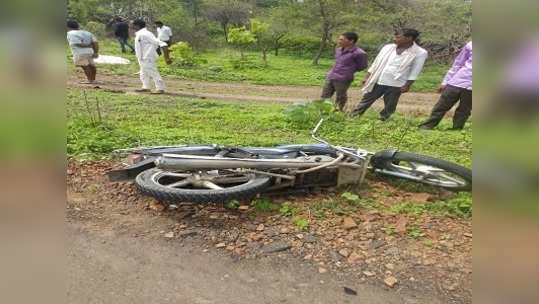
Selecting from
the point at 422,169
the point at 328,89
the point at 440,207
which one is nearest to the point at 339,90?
the point at 328,89

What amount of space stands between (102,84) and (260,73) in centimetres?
555

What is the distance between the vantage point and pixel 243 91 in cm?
1164

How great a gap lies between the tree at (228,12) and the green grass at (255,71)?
2.55m

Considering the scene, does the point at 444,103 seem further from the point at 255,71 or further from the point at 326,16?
the point at 326,16

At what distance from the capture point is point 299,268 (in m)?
2.88

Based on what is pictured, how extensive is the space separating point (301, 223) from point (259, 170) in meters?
0.57

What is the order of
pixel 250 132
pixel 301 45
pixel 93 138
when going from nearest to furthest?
pixel 93 138
pixel 250 132
pixel 301 45

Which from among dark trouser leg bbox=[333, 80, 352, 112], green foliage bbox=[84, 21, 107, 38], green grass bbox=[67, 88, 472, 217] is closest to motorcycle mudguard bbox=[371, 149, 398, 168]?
green grass bbox=[67, 88, 472, 217]

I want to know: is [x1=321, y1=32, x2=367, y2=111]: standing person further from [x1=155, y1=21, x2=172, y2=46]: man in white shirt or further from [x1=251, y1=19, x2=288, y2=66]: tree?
[x1=251, y1=19, x2=288, y2=66]: tree

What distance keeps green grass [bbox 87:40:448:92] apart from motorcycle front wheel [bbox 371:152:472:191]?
30.2 feet
